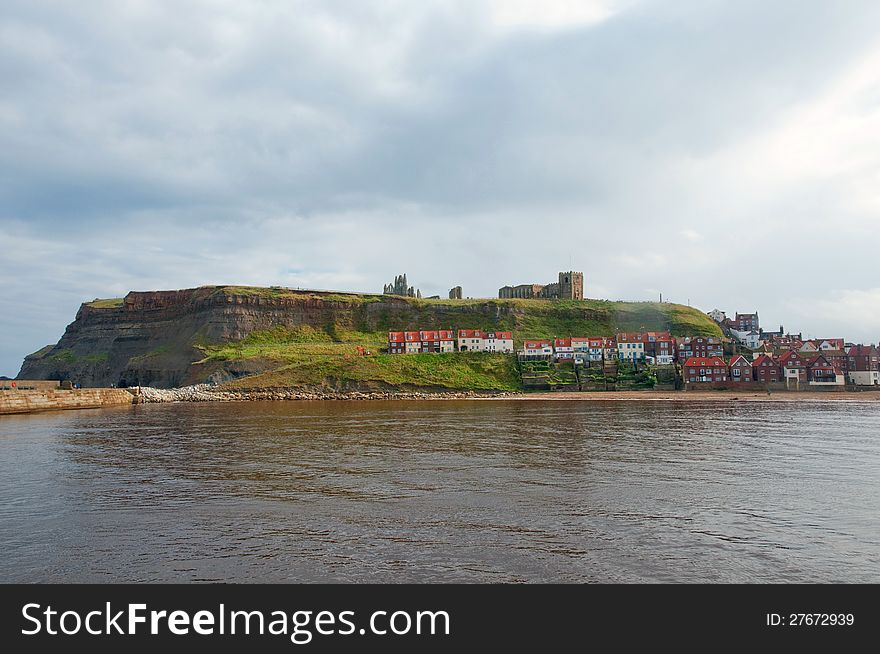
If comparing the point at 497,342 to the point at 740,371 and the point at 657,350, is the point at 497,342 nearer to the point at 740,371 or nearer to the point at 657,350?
the point at 657,350

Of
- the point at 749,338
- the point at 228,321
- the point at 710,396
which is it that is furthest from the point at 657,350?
the point at 228,321

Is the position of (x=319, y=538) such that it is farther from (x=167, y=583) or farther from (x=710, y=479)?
(x=710, y=479)

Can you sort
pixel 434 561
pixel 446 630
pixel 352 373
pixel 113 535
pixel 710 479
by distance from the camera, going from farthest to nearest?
pixel 352 373 → pixel 710 479 → pixel 113 535 → pixel 434 561 → pixel 446 630

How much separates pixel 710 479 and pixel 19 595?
76.7ft

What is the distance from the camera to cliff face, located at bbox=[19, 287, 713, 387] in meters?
123

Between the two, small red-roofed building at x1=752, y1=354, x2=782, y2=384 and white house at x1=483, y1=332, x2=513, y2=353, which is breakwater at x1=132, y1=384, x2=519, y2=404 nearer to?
white house at x1=483, y1=332, x2=513, y2=353

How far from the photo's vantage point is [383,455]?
3084 cm

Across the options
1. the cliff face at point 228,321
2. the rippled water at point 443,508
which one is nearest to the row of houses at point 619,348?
the cliff face at point 228,321

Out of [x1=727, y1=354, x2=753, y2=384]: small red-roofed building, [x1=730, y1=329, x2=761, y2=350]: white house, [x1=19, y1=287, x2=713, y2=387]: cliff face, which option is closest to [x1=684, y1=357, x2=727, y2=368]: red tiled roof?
[x1=727, y1=354, x2=753, y2=384]: small red-roofed building

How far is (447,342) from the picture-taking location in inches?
4791

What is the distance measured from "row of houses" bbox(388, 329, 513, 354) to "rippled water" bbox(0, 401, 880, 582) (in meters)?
81.0

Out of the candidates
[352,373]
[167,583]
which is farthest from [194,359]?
[167,583]

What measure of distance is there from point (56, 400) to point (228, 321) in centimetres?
5347

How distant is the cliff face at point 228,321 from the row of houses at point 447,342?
57.8ft
